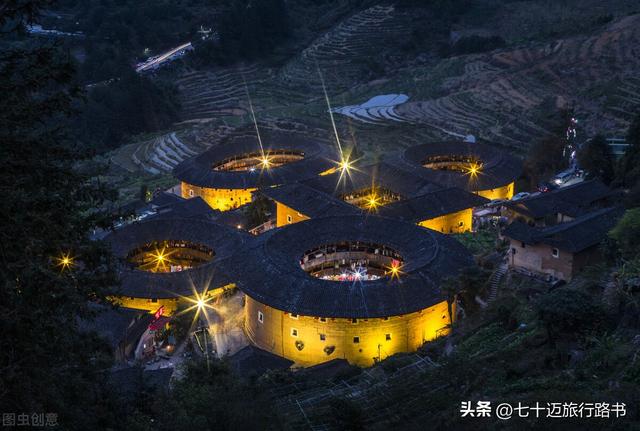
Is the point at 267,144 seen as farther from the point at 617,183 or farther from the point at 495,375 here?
the point at 495,375

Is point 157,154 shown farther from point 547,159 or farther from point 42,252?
point 42,252

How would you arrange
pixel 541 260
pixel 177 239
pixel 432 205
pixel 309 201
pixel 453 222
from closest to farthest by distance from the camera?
pixel 541 260 < pixel 177 239 < pixel 432 205 < pixel 453 222 < pixel 309 201

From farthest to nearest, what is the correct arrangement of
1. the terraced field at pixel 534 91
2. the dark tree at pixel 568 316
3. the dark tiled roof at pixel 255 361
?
the terraced field at pixel 534 91 → the dark tiled roof at pixel 255 361 → the dark tree at pixel 568 316

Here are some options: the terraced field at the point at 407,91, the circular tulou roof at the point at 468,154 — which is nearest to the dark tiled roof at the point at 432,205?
the circular tulou roof at the point at 468,154

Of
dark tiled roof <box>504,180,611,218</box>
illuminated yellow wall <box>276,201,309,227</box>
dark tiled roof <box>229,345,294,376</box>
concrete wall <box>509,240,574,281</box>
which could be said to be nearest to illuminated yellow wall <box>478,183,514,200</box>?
dark tiled roof <box>504,180,611,218</box>

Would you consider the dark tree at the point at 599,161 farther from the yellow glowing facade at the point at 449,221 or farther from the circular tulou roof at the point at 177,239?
the circular tulou roof at the point at 177,239

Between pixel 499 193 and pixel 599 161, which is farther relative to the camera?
pixel 499 193

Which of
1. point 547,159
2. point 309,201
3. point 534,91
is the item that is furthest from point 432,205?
point 534,91
